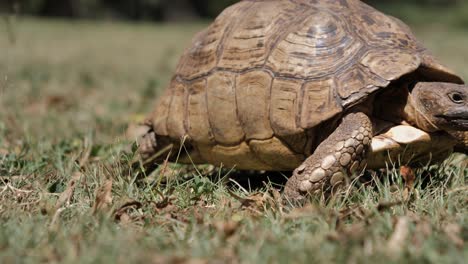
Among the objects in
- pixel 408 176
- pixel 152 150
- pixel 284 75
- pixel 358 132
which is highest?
pixel 284 75

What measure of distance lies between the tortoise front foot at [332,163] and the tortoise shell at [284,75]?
6.9 inches

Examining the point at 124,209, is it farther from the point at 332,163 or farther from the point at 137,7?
the point at 137,7

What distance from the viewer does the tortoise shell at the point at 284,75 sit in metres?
3.16

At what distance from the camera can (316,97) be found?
3146mm

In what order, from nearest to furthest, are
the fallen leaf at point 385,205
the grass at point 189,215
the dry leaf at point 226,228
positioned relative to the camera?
the grass at point 189,215 → the dry leaf at point 226,228 → the fallen leaf at point 385,205

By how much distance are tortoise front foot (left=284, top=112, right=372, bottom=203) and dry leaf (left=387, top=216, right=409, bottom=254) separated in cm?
61

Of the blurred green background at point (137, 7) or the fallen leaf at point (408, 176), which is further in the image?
the blurred green background at point (137, 7)

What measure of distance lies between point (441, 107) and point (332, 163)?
2.27 ft

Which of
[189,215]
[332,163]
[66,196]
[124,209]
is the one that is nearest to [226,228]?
[189,215]

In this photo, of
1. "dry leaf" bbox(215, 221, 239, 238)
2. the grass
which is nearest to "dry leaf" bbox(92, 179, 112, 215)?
the grass

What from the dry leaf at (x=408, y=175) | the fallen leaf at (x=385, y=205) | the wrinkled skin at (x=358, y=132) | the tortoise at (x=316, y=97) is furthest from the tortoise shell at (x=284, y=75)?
the fallen leaf at (x=385, y=205)

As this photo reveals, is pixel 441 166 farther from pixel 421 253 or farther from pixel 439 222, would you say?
pixel 421 253

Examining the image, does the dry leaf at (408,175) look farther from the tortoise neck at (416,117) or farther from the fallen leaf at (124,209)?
the fallen leaf at (124,209)

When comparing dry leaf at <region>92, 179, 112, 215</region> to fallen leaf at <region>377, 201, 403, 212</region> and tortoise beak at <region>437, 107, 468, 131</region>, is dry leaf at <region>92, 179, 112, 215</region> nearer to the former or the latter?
fallen leaf at <region>377, 201, 403, 212</region>
